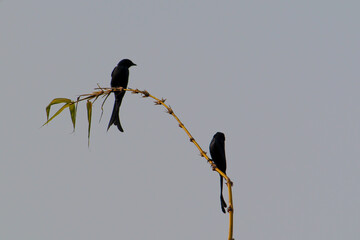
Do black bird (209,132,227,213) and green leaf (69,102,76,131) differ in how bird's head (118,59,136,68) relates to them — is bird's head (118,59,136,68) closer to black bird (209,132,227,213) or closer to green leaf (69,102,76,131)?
black bird (209,132,227,213)

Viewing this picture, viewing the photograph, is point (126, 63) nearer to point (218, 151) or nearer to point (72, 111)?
point (218, 151)

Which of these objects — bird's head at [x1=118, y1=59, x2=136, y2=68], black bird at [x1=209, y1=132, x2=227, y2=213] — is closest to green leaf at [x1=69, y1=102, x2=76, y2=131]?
black bird at [x1=209, y1=132, x2=227, y2=213]

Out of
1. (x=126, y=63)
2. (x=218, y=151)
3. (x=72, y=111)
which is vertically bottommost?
(x=218, y=151)

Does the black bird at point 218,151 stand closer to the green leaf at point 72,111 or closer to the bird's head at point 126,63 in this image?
the bird's head at point 126,63

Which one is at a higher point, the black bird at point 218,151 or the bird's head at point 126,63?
the bird's head at point 126,63

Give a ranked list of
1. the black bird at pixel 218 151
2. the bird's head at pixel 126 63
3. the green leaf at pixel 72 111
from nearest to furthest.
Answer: the green leaf at pixel 72 111, the black bird at pixel 218 151, the bird's head at pixel 126 63

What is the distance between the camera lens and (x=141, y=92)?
2.51 metres

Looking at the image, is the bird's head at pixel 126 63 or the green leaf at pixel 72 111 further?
the bird's head at pixel 126 63

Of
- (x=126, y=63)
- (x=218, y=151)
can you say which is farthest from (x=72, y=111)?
(x=126, y=63)

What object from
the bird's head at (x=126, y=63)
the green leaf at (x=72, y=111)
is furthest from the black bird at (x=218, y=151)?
the green leaf at (x=72, y=111)

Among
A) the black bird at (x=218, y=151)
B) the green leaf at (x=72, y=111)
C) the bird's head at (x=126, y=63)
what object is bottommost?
Result: the black bird at (x=218, y=151)

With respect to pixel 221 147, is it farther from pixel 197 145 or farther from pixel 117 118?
pixel 197 145

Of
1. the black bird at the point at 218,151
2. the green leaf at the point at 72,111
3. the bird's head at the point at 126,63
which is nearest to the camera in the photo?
the green leaf at the point at 72,111

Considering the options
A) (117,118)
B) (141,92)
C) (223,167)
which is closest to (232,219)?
(141,92)
